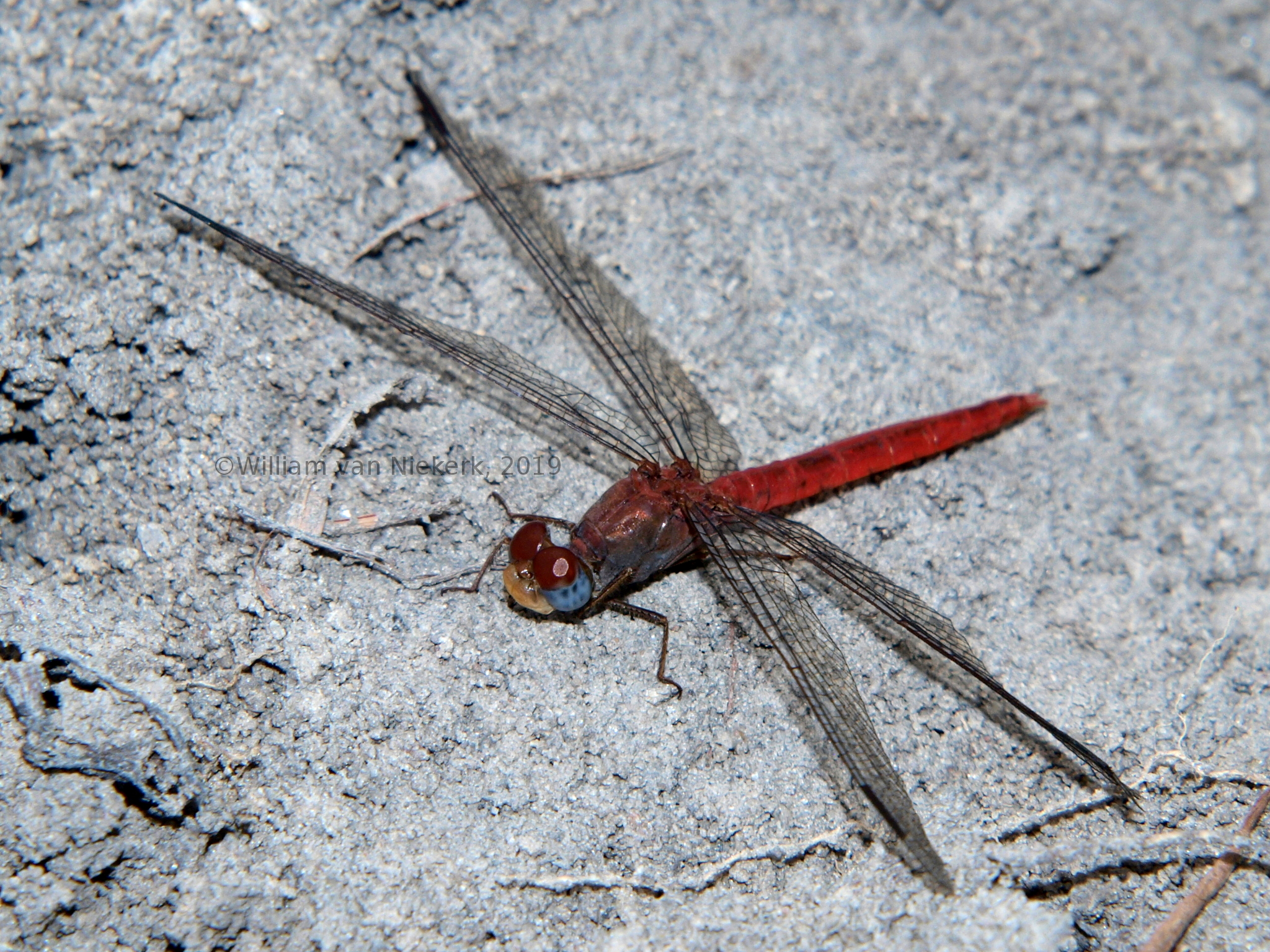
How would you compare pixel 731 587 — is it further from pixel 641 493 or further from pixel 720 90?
pixel 720 90

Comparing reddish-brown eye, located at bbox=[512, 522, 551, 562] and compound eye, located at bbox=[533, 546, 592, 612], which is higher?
reddish-brown eye, located at bbox=[512, 522, 551, 562]

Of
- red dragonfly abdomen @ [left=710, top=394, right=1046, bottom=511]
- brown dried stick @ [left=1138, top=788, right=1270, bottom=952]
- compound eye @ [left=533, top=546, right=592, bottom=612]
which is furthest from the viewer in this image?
red dragonfly abdomen @ [left=710, top=394, right=1046, bottom=511]

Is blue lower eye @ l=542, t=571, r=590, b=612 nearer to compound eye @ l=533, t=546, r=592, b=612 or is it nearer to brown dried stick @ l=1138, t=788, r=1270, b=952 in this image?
compound eye @ l=533, t=546, r=592, b=612

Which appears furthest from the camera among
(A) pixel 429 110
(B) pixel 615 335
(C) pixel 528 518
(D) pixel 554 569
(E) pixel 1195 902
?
(A) pixel 429 110

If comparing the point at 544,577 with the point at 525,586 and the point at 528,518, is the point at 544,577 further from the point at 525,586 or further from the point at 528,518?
the point at 528,518

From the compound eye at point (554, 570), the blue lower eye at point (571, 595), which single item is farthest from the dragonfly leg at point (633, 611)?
the compound eye at point (554, 570)

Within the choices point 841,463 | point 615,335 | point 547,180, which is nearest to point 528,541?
point 615,335

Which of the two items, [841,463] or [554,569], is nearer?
[554,569]

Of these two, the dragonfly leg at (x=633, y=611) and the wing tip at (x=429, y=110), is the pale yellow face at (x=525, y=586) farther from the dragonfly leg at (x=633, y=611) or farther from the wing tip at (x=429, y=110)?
the wing tip at (x=429, y=110)

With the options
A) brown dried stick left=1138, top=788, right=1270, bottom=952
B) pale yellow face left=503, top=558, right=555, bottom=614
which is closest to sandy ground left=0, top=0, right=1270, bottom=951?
brown dried stick left=1138, top=788, right=1270, bottom=952
